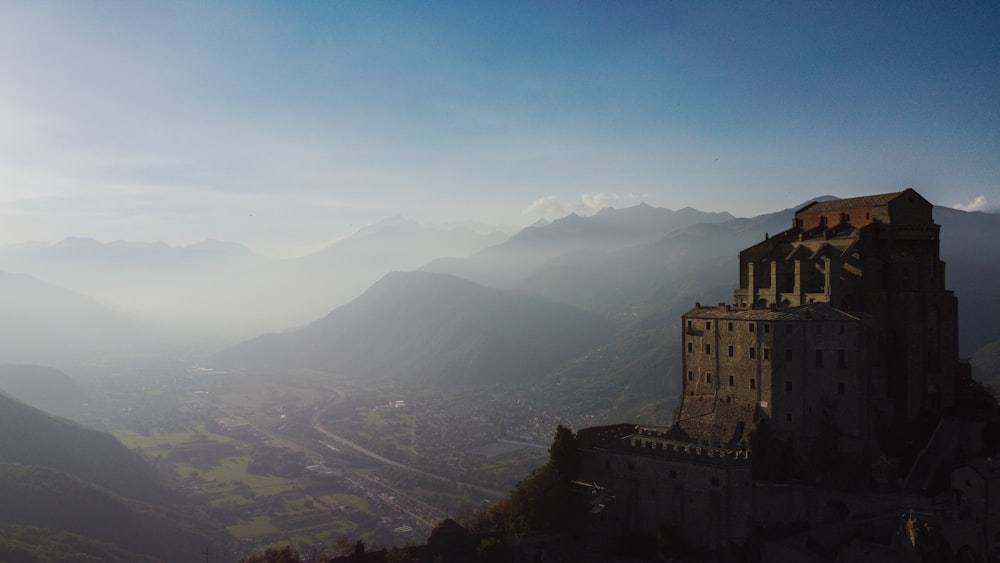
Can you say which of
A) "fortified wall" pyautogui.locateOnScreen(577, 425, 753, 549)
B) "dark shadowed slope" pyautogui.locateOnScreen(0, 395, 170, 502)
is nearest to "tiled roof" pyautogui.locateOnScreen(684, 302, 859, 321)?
"fortified wall" pyautogui.locateOnScreen(577, 425, 753, 549)

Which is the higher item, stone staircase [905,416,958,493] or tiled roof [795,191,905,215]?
tiled roof [795,191,905,215]

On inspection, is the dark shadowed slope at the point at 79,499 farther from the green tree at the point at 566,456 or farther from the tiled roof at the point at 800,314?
the tiled roof at the point at 800,314

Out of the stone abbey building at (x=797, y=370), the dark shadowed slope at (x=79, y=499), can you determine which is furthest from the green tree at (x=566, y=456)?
the dark shadowed slope at (x=79, y=499)

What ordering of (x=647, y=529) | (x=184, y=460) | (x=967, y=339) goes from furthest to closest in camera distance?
(x=184, y=460)
(x=967, y=339)
(x=647, y=529)

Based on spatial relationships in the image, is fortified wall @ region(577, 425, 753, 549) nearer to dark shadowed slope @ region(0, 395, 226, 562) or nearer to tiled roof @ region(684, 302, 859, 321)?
tiled roof @ region(684, 302, 859, 321)

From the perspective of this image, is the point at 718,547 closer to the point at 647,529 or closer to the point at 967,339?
the point at 647,529

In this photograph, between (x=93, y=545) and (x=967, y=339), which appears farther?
(x=967, y=339)

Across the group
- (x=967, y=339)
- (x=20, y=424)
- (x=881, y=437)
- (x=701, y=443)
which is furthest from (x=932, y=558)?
(x=20, y=424)
